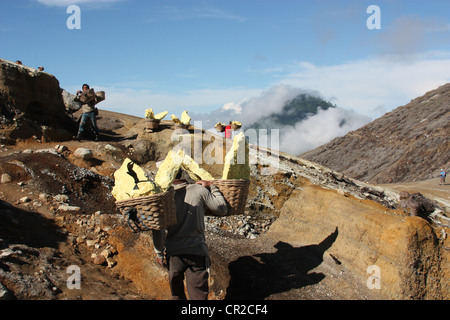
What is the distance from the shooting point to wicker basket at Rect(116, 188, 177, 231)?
368 centimetres

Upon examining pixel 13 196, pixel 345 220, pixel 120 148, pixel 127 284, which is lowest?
pixel 127 284

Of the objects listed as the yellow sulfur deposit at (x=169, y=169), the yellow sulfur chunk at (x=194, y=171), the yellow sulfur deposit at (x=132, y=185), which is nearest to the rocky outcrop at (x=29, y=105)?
the yellow sulfur chunk at (x=194, y=171)

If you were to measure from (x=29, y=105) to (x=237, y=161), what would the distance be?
8259 millimetres

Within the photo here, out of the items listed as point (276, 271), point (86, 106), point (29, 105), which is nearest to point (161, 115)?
point (86, 106)

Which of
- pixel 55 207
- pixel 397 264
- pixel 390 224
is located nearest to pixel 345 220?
pixel 390 224

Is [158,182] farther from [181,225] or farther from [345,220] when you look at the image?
[345,220]

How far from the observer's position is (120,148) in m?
11.0

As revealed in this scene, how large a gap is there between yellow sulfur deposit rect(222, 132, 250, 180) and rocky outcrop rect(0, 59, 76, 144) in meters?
7.45

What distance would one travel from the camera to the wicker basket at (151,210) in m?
3.68

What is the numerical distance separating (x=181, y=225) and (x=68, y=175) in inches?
187

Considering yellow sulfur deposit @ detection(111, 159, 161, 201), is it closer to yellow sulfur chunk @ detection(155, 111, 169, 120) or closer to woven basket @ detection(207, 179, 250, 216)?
woven basket @ detection(207, 179, 250, 216)

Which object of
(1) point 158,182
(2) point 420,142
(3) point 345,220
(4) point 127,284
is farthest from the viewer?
(2) point 420,142

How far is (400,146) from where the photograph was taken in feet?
126

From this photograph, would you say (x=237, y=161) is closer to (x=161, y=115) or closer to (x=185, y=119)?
(x=185, y=119)
